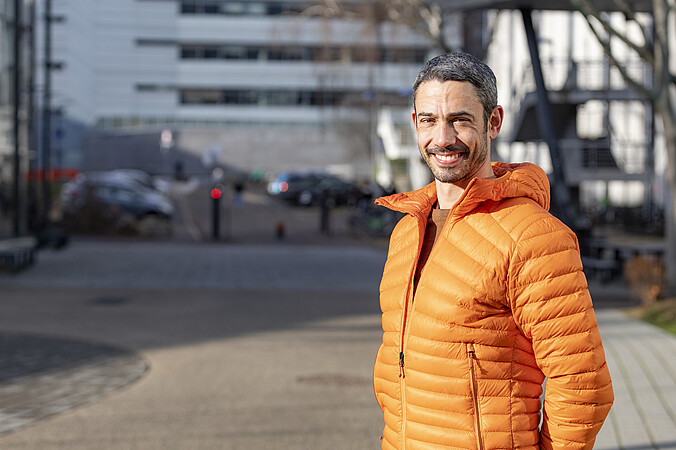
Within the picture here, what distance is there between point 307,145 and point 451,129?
78.1m

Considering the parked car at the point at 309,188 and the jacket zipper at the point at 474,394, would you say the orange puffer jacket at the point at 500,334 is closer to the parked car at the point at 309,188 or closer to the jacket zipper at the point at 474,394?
the jacket zipper at the point at 474,394

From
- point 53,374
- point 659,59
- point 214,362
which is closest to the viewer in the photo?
point 53,374

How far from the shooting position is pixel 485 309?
279 cm

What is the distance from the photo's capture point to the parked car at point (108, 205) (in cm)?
2923

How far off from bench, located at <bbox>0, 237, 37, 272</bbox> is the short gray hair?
1687cm

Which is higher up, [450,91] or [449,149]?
[450,91]

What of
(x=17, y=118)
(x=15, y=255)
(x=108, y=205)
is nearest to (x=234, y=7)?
(x=108, y=205)

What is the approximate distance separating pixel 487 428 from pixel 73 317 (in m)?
11.0

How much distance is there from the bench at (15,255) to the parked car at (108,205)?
7.76 metres

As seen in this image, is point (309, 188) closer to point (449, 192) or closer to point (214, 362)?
point (214, 362)

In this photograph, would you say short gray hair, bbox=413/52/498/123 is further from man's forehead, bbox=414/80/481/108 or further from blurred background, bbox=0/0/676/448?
blurred background, bbox=0/0/676/448

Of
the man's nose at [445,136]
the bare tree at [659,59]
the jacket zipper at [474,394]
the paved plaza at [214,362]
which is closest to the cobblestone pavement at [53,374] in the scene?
the paved plaza at [214,362]

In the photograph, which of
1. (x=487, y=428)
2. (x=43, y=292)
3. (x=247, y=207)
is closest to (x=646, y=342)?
(x=487, y=428)

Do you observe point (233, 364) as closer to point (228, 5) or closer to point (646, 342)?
point (646, 342)
